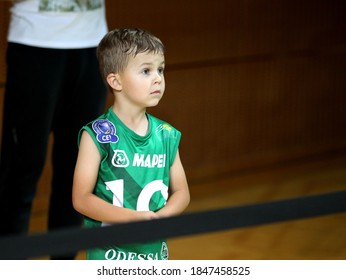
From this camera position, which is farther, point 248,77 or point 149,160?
point 248,77

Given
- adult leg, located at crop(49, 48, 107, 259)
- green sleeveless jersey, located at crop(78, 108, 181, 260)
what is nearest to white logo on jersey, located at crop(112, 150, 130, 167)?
green sleeveless jersey, located at crop(78, 108, 181, 260)

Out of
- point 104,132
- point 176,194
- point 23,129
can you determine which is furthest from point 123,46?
point 23,129

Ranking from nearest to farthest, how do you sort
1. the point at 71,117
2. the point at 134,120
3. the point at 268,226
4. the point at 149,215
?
the point at 149,215
the point at 134,120
the point at 71,117
the point at 268,226

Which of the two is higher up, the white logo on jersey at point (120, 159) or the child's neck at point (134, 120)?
the child's neck at point (134, 120)

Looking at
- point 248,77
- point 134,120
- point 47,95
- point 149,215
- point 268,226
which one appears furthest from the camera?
point 248,77

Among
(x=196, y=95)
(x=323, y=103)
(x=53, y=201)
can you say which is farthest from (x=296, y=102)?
(x=53, y=201)

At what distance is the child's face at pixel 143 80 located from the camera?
2.38 meters

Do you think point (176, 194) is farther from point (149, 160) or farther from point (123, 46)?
point (123, 46)

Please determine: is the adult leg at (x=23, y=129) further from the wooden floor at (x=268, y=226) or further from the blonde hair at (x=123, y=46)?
the blonde hair at (x=123, y=46)

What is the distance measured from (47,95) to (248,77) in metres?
2.48

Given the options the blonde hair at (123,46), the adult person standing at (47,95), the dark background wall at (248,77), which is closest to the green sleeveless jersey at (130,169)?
the blonde hair at (123,46)

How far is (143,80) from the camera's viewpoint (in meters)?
2.39

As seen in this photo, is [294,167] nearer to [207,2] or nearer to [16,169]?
[207,2]
